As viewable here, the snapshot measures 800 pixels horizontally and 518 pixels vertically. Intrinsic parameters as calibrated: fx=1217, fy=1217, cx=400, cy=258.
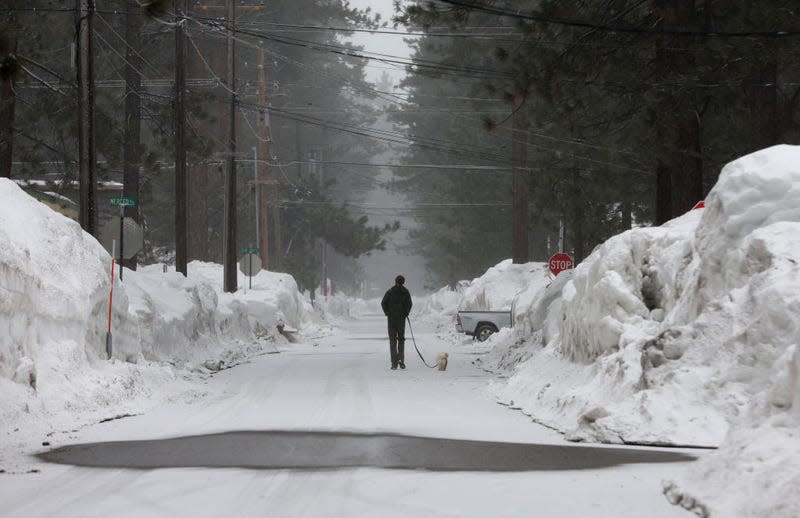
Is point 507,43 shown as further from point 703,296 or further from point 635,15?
point 703,296

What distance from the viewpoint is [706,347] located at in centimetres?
1202

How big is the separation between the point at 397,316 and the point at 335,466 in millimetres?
14379

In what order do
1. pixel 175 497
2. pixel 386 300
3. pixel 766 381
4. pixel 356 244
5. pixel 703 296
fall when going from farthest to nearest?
1. pixel 356 244
2. pixel 386 300
3. pixel 703 296
4. pixel 766 381
5. pixel 175 497

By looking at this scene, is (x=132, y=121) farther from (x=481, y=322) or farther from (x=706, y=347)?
(x=706, y=347)

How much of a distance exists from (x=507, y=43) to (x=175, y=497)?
42859mm

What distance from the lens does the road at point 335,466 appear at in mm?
8219

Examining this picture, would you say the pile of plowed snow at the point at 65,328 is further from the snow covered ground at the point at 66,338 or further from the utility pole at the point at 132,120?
the utility pole at the point at 132,120

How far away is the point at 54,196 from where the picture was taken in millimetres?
35531

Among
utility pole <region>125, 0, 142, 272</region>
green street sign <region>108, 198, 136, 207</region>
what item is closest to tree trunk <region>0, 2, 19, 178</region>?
green street sign <region>108, 198, 136, 207</region>

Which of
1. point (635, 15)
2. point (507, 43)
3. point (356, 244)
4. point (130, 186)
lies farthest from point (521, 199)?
point (356, 244)

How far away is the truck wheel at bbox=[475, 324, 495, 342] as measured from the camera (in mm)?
38812

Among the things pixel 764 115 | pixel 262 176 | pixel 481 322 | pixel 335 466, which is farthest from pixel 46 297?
pixel 262 176

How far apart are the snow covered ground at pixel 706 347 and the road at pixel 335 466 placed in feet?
1.62

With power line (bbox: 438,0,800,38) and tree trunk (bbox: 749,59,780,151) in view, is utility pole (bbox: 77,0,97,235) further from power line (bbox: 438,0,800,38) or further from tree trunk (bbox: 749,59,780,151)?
tree trunk (bbox: 749,59,780,151)
